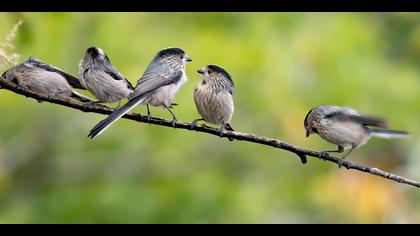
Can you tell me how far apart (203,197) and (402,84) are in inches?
121

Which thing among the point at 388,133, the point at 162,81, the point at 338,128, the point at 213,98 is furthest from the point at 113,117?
the point at 338,128

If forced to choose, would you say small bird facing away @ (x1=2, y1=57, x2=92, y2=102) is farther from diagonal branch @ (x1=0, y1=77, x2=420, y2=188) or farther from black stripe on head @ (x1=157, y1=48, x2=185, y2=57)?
black stripe on head @ (x1=157, y1=48, x2=185, y2=57)

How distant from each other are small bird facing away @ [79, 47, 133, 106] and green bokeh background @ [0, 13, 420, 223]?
5590 mm

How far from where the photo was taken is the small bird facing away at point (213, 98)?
3.10m

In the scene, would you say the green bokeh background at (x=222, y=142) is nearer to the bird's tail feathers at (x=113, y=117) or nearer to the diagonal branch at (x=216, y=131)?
the bird's tail feathers at (x=113, y=117)

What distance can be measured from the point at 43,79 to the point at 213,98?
693 millimetres

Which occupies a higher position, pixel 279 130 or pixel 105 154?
pixel 279 130

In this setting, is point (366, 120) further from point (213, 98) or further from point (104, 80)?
point (104, 80)

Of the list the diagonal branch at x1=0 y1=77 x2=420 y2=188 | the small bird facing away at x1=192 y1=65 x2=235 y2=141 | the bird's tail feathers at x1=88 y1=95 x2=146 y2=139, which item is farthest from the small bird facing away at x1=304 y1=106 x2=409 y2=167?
the bird's tail feathers at x1=88 y1=95 x2=146 y2=139

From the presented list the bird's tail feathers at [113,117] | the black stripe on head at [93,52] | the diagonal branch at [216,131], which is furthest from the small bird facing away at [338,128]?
the black stripe on head at [93,52]
